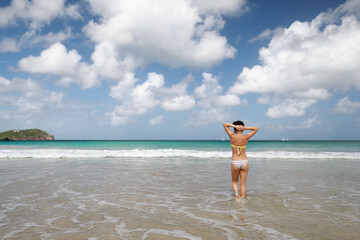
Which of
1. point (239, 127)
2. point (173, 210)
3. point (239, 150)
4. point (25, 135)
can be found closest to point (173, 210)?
point (173, 210)

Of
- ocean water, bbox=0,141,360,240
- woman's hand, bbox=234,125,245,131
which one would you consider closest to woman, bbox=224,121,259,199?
woman's hand, bbox=234,125,245,131

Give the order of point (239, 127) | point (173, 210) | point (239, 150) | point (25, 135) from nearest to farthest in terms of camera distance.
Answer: point (173, 210) < point (239, 127) < point (239, 150) < point (25, 135)

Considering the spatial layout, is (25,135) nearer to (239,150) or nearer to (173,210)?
(173,210)

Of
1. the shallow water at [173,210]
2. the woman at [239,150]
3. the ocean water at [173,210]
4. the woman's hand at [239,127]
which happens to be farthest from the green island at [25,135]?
the woman's hand at [239,127]

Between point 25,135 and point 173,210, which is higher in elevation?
point 25,135

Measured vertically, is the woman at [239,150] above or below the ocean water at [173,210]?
above

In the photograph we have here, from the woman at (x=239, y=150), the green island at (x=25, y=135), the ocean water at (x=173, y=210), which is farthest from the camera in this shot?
the green island at (x=25, y=135)

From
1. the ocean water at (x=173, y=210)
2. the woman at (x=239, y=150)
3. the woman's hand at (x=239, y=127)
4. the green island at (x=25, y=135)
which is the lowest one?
the ocean water at (x=173, y=210)

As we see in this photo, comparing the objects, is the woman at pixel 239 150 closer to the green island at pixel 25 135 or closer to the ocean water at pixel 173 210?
the ocean water at pixel 173 210

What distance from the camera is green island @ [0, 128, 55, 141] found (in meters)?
124

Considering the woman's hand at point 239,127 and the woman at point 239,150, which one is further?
the woman at point 239,150

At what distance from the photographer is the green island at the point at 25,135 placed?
123681 millimetres

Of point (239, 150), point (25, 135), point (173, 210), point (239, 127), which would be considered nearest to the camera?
point (173, 210)

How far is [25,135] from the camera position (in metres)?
Result: 129
